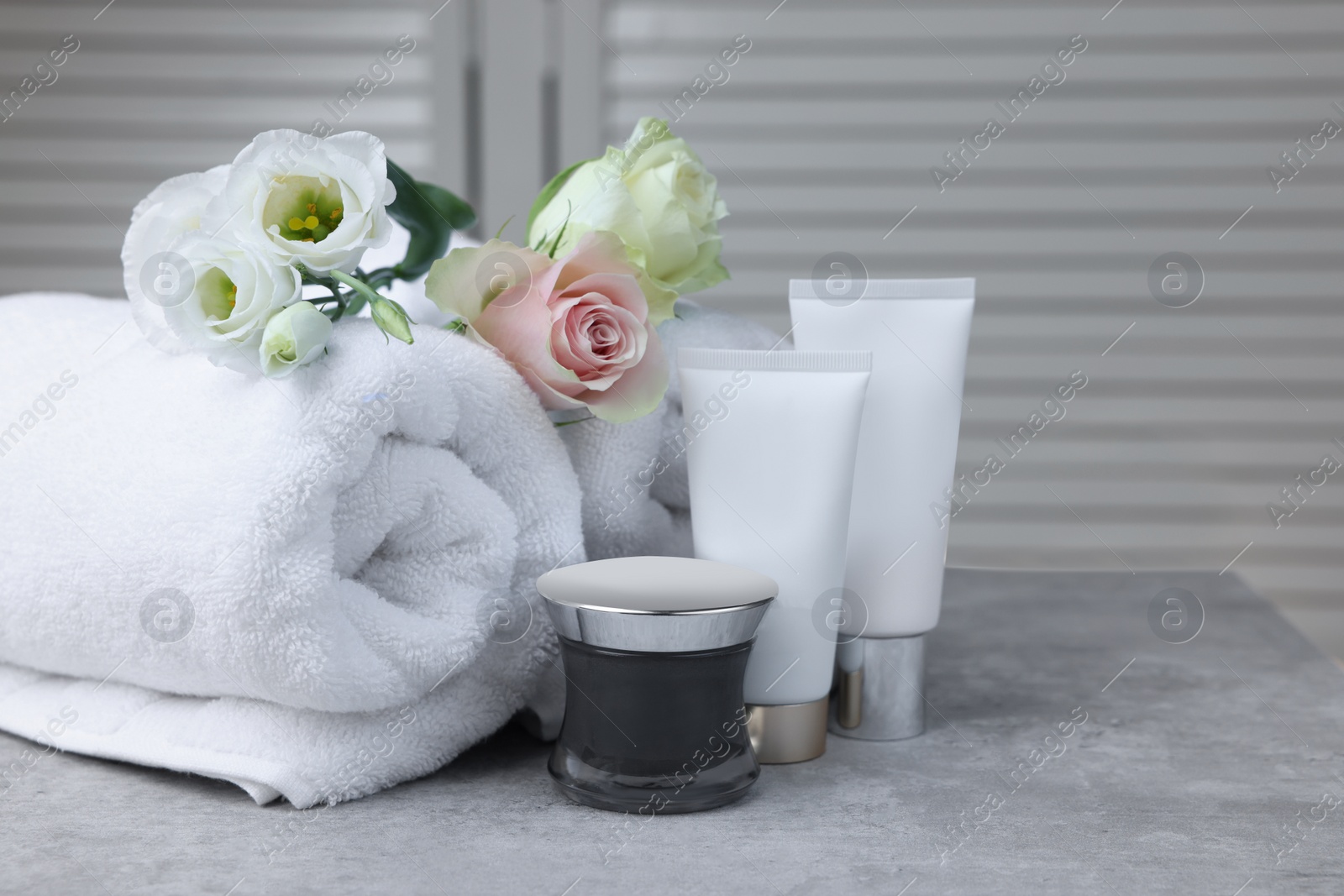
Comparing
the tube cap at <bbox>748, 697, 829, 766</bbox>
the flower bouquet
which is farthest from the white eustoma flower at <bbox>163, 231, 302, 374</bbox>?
the tube cap at <bbox>748, 697, 829, 766</bbox>

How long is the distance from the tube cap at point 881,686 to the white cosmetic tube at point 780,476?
4cm

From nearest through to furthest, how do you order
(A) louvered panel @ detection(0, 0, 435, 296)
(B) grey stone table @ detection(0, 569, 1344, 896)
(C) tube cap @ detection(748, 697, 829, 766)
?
(B) grey stone table @ detection(0, 569, 1344, 896) < (C) tube cap @ detection(748, 697, 829, 766) < (A) louvered panel @ detection(0, 0, 435, 296)

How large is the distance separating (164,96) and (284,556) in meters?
1.01

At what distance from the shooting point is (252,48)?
3.98 feet

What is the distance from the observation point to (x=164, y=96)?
4.00ft

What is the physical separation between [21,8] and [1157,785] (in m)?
1.31

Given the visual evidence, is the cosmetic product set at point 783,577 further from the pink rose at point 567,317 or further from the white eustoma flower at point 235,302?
the white eustoma flower at point 235,302

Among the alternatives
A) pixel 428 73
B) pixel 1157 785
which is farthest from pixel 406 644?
pixel 428 73

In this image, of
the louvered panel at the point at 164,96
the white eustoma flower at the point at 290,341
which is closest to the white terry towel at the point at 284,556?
the white eustoma flower at the point at 290,341

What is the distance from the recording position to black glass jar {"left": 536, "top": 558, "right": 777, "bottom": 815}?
0.41m

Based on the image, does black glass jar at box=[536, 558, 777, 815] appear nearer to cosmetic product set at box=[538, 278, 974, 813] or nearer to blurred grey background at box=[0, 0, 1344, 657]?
cosmetic product set at box=[538, 278, 974, 813]

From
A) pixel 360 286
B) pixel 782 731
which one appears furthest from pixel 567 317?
pixel 782 731

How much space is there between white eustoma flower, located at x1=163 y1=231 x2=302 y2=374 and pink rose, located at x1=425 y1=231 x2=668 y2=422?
71 mm

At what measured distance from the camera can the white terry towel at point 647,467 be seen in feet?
1.66
